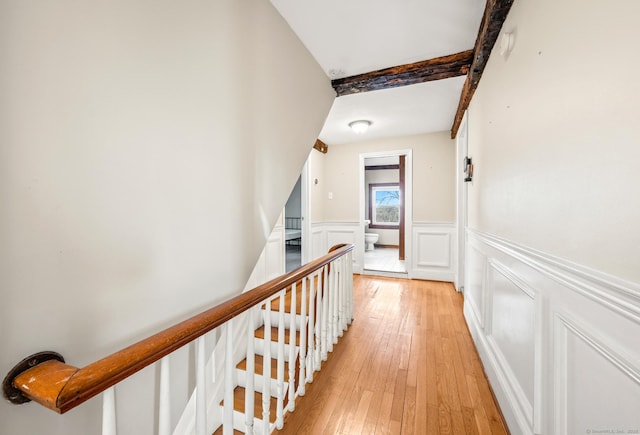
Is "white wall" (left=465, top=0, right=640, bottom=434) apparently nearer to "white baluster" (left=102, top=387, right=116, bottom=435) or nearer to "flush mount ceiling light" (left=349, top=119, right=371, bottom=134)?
"white baluster" (left=102, top=387, right=116, bottom=435)

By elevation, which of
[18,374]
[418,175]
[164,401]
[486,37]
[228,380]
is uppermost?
[486,37]

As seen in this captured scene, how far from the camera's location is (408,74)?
235cm

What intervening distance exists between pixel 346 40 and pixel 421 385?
2568mm

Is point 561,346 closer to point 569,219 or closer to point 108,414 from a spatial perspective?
point 569,219

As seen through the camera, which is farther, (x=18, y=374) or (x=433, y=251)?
(x=433, y=251)

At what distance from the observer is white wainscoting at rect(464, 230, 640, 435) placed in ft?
2.13

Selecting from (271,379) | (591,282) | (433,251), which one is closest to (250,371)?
(271,379)

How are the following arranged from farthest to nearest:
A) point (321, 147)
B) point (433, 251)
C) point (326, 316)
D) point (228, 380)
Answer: point (321, 147)
point (433, 251)
point (326, 316)
point (228, 380)

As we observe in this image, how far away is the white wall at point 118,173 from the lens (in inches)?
26.5

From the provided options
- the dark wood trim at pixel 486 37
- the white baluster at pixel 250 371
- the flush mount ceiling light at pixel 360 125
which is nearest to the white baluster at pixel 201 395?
the white baluster at pixel 250 371

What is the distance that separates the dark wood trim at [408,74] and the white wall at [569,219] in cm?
74

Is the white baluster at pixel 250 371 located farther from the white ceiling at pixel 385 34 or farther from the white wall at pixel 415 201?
the white wall at pixel 415 201

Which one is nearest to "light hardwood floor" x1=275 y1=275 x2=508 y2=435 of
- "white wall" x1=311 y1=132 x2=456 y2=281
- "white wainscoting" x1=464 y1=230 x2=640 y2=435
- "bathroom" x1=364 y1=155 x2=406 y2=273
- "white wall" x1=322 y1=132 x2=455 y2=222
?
"white wainscoting" x1=464 y1=230 x2=640 y2=435

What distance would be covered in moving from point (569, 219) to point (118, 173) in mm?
1545
